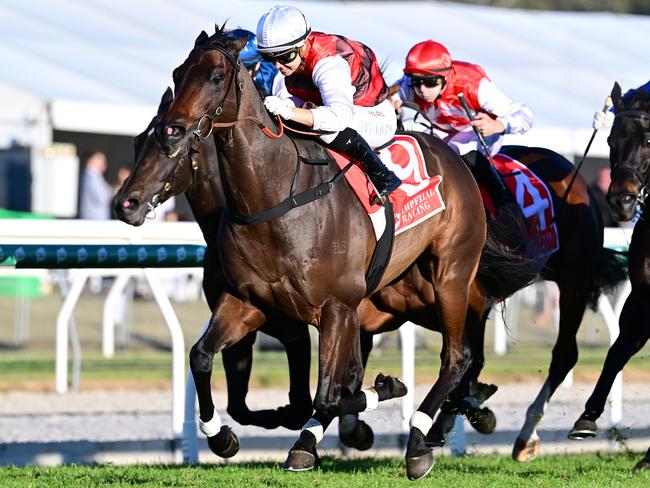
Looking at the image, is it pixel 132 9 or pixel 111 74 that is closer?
pixel 111 74

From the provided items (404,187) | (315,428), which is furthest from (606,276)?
(315,428)

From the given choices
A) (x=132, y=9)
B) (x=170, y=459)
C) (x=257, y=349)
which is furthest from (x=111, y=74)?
(x=170, y=459)

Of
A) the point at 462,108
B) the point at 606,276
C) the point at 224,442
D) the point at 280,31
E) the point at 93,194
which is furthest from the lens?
the point at 93,194

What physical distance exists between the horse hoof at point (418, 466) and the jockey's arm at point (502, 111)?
6.45 feet

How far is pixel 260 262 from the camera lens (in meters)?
4.93

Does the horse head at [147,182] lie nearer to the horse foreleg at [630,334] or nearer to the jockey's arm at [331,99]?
the jockey's arm at [331,99]

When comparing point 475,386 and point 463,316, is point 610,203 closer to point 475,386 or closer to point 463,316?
point 463,316

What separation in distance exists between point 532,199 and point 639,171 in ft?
3.74

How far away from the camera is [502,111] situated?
6512 millimetres

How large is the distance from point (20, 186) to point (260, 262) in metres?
10.3

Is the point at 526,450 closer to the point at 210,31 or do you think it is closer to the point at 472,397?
the point at 472,397

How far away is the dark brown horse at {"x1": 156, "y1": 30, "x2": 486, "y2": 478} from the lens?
185 inches

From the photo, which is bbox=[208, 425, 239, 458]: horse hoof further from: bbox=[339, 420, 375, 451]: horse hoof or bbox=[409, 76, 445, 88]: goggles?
bbox=[409, 76, 445, 88]: goggles

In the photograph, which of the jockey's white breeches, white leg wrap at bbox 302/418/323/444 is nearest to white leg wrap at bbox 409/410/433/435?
white leg wrap at bbox 302/418/323/444
